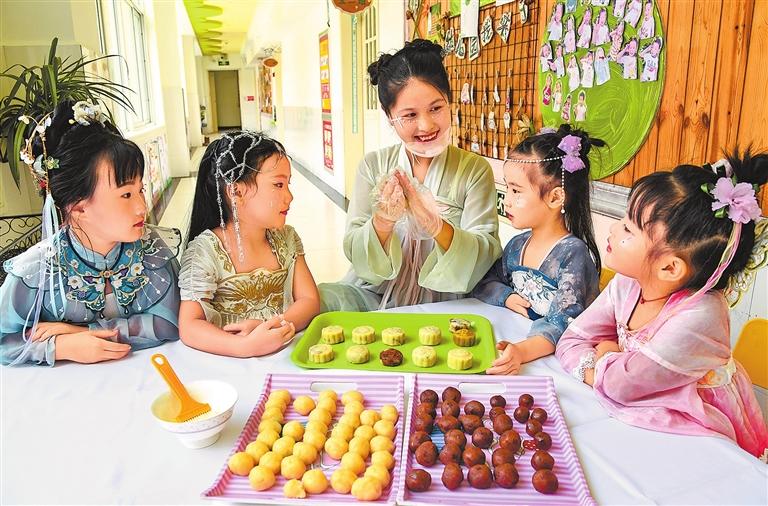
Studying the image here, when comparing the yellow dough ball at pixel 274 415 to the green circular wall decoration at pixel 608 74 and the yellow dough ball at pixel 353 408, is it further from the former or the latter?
the green circular wall decoration at pixel 608 74

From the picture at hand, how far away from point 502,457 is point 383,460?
0.22m

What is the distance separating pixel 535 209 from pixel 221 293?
101cm

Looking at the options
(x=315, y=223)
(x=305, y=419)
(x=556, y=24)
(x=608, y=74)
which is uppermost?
(x=556, y=24)

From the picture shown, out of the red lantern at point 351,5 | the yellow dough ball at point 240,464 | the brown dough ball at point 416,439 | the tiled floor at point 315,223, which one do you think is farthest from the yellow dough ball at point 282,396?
the red lantern at point 351,5

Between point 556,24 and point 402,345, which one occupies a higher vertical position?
point 556,24

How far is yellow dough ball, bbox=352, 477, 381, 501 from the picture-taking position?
953mm

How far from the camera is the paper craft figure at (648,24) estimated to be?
2193mm

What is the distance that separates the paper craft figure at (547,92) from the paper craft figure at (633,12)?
0.63m

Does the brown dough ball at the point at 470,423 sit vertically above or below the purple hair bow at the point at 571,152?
below

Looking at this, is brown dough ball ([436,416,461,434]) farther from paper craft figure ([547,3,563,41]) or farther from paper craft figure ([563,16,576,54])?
paper craft figure ([547,3,563,41])

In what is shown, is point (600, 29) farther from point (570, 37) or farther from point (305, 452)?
point (305, 452)

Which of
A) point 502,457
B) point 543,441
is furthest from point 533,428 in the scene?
point 502,457

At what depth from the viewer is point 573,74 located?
2.74m

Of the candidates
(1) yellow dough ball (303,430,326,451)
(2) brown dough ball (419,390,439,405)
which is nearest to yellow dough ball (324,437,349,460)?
(1) yellow dough ball (303,430,326,451)
